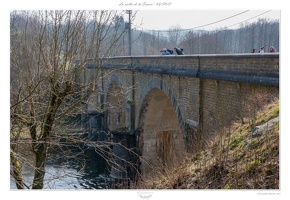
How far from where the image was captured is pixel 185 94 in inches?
440

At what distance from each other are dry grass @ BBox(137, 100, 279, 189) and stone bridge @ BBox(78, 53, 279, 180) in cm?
76

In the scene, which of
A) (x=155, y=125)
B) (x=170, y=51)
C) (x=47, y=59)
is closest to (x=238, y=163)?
(x=47, y=59)

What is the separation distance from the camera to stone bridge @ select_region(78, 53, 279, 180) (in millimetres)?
7723

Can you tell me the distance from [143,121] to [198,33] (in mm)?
21021

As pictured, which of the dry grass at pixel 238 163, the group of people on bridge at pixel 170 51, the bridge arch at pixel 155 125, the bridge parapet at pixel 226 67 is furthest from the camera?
the bridge arch at pixel 155 125

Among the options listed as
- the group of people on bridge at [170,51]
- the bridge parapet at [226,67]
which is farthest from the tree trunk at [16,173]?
the group of people on bridge at [170,51]

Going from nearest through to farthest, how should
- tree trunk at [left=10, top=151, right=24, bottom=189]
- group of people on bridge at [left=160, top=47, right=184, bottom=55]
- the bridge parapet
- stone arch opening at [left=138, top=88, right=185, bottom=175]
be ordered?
tree trunk at [left=10, top=151, right=24, bottom=189] < the bridge parapet < group of people on bridge at [left=160, top=47, right=184, bottom=55] < stone arch opening at [left=138, top=88, right=185, bottom=175]

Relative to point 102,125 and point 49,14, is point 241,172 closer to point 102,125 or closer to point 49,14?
point 49,14

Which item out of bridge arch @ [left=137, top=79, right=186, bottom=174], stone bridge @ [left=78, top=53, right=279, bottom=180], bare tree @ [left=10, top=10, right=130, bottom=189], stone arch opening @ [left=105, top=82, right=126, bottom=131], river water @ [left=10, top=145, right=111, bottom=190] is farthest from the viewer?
stone arch opening @ [left=105, top=82, right=126, bottom=131]

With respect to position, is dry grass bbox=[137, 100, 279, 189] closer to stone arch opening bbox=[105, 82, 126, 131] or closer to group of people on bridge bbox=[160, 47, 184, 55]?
group of people on bridge bbox=[160, 47, 184, 55]

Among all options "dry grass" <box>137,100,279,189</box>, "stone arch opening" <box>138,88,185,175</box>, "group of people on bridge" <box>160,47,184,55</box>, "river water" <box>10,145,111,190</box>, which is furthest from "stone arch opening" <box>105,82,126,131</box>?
"dry grass" <box>137,100,279,189</box>

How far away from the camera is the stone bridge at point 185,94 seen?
7.72 m

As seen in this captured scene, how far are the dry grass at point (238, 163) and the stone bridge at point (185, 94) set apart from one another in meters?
0.76

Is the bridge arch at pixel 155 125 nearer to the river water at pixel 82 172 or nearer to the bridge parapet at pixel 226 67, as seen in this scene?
the river water at pixel 82 172
